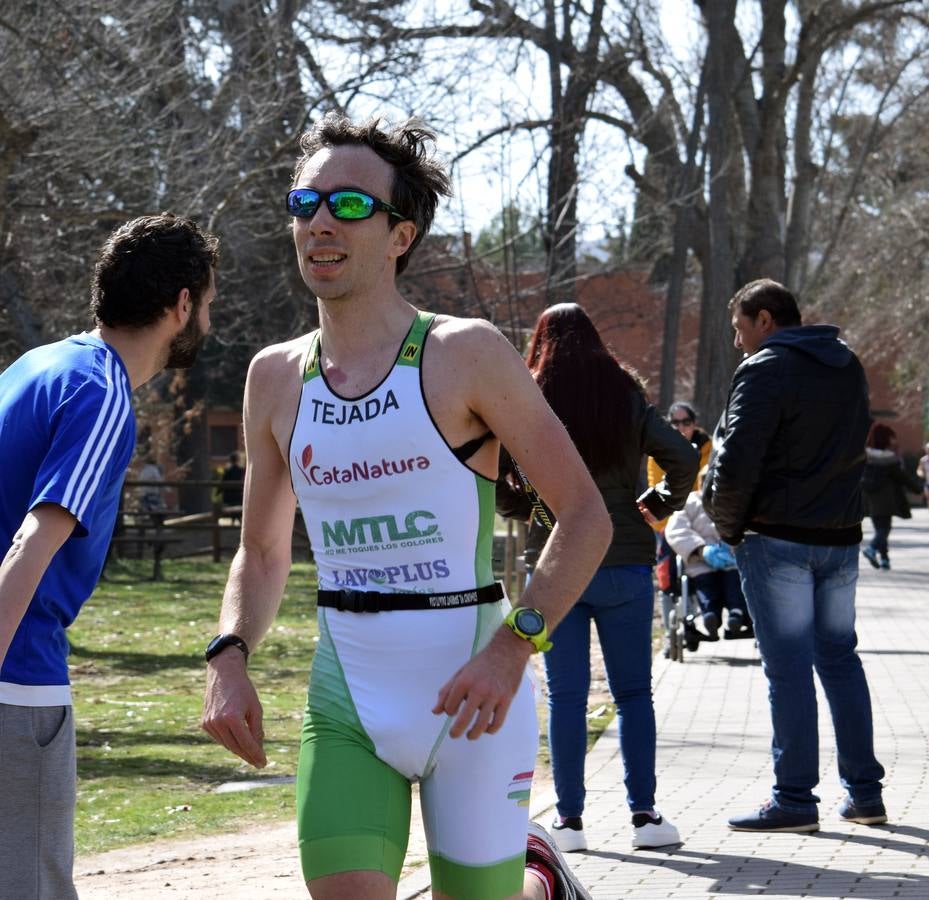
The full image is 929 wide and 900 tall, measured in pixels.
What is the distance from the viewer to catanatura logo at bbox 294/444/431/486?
10.7ft

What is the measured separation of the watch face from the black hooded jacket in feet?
11.2

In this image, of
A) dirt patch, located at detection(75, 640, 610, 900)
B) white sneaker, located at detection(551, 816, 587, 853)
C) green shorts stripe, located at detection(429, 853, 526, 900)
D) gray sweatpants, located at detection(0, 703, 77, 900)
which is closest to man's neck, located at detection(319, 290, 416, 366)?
gray sweatpants, located at detection(0, 703, 77, 900)

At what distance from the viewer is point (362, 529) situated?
3322 mm

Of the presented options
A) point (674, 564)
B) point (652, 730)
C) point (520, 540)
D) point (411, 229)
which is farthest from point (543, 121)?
point (411, 229)

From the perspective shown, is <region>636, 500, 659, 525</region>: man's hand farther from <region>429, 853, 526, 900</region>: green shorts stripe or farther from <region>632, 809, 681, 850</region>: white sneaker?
<region>429, 853, 526, 900</region>: green shorts stripe

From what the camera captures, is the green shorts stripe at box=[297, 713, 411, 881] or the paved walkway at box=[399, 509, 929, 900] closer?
the green shorts stripe at box=[297, 713, 411, 881]

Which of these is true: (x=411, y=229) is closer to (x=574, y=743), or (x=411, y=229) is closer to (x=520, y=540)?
(x=574, y=743)

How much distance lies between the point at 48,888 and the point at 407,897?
8.16 ft

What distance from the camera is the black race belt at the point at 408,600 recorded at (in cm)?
329

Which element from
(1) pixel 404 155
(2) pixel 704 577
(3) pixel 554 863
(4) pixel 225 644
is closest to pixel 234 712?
(4) pixel 225 644

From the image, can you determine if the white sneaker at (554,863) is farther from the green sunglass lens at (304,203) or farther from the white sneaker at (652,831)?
the white sneaker at (652,831)

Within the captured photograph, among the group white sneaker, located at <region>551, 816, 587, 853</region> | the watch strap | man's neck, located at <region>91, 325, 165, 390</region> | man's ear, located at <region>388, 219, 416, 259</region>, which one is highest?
man's ear, located at <region>388, 219, 416, 259</region>

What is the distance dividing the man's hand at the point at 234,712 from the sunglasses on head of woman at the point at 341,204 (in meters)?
0.92

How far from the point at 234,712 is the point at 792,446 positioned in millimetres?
3682
